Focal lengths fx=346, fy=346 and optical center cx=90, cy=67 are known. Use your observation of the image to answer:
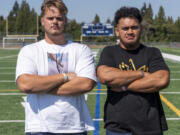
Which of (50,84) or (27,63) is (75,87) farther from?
(27,63)

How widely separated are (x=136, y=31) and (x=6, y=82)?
30.6ft

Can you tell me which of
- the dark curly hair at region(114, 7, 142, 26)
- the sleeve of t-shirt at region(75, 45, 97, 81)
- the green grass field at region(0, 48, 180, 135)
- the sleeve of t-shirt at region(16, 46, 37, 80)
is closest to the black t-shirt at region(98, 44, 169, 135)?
the sleeve of t-shirt at region(75, 45, 97, 81)

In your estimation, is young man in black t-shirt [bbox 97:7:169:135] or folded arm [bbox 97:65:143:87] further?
folded arm [bbox 97:65:143:87]

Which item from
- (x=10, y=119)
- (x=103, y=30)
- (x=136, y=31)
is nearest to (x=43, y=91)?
(x=136, y=31)

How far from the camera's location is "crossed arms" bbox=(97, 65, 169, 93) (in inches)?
124

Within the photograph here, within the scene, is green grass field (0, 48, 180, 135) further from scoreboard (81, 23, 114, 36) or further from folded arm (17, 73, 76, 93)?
scoreboard (81, 23, 114, 36)

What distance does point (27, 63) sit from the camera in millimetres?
3080

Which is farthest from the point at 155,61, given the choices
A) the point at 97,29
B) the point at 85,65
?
the point at 97,29

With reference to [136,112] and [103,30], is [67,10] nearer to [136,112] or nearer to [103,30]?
[136,112]

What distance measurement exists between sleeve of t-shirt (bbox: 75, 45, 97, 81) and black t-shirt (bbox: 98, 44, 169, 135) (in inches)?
6.4

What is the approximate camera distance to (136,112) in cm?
303

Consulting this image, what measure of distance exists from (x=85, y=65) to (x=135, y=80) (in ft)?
1.59

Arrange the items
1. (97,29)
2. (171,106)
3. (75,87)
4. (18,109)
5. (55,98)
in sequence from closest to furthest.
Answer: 1. (55,98)
2. (75,87)
3. (18,109)
4. (171,106)
5. (97,29)

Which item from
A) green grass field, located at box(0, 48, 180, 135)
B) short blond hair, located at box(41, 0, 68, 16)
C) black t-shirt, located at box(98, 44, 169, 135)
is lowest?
green grass field, located at box(0, 48, 180, 135)
